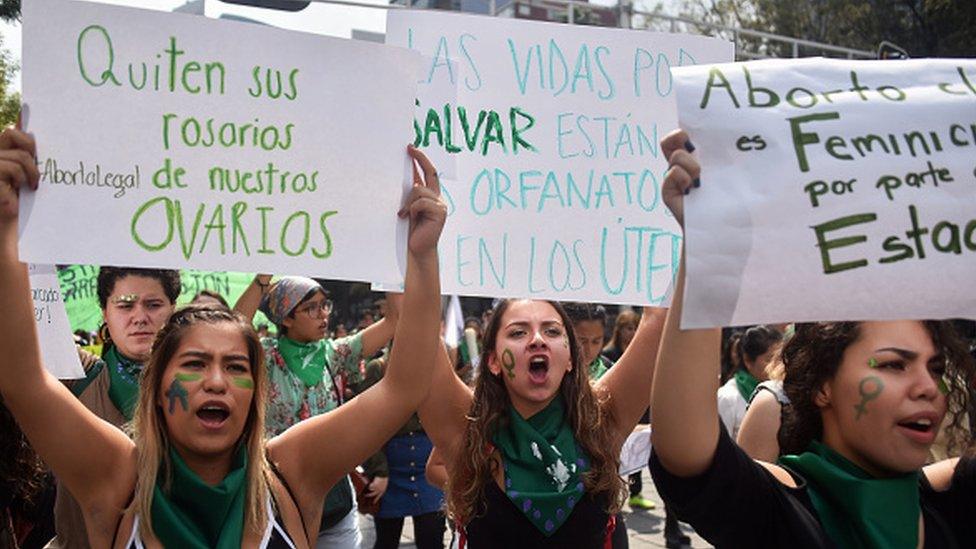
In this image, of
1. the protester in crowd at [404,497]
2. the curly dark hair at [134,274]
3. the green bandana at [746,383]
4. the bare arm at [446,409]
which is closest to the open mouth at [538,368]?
the bare arm at [446,409]

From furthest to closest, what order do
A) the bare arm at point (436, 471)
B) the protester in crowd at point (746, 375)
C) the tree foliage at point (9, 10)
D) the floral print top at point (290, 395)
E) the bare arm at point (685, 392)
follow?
the tree foliage at point (9, 10)
the protester in crowd at point (746, 375)
the floral print top at point (290, 395)
the bare arm at point (436, 471)
the bare arm at point (685, 392)

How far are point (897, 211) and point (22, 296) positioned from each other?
180 cm

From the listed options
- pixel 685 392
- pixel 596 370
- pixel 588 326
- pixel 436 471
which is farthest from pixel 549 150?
pixel 596 370

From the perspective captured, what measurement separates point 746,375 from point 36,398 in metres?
4.52

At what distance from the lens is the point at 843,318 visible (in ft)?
6.26

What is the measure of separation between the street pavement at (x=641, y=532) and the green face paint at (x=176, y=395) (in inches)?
195

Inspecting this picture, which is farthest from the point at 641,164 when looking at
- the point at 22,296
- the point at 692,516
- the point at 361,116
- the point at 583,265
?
the point at 22,296

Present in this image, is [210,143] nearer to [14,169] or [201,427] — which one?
[14,169]

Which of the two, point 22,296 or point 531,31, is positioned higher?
point 531,31

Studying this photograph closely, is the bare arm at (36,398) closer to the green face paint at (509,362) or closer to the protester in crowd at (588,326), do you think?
the green face paint at (509,362)

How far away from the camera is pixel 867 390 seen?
6.78 feet

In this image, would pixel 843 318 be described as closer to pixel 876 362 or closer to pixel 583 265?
pixel 876 362

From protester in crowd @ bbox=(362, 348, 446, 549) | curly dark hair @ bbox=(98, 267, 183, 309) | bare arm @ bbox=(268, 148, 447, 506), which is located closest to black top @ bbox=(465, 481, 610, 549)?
bare arm @ bbox=(268, 148, 447, 506)

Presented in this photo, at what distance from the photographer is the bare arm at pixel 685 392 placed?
1.88m
